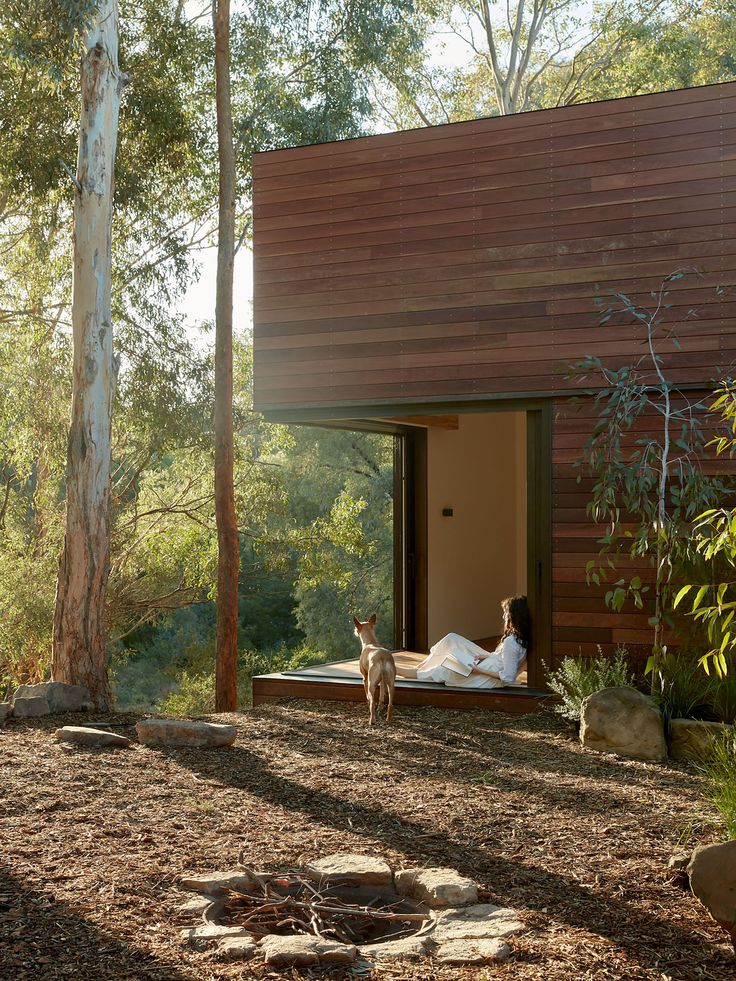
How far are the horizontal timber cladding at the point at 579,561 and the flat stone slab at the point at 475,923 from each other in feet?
13.3

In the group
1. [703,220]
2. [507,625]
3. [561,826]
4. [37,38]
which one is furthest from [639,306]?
[37,38]

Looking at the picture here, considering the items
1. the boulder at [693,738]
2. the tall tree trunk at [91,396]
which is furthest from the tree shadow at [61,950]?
the tall tree trunk at [91,396]

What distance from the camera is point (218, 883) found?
151 inches

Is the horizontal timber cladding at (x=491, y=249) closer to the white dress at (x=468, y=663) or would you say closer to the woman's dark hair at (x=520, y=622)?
the woman's dark hair at (x=520, y=622)

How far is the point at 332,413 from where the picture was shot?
28.7 ft

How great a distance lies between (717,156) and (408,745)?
451 centimetres

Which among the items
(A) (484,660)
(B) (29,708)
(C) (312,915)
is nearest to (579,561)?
(A) (484,660)

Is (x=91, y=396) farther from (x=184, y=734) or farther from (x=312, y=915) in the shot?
(x=312, y=915)

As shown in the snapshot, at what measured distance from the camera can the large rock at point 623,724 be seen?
20.6 ft

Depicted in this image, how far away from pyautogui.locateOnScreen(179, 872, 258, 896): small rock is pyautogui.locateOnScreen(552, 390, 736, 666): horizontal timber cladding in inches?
163

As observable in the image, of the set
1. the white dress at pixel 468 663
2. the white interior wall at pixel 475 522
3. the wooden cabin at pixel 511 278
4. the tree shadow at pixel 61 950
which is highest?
the wooden cabin at pixel 511 278

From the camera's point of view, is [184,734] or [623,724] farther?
[184,734]

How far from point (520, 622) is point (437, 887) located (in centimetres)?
438

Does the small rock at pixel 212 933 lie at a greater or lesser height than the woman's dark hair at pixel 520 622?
lesser
